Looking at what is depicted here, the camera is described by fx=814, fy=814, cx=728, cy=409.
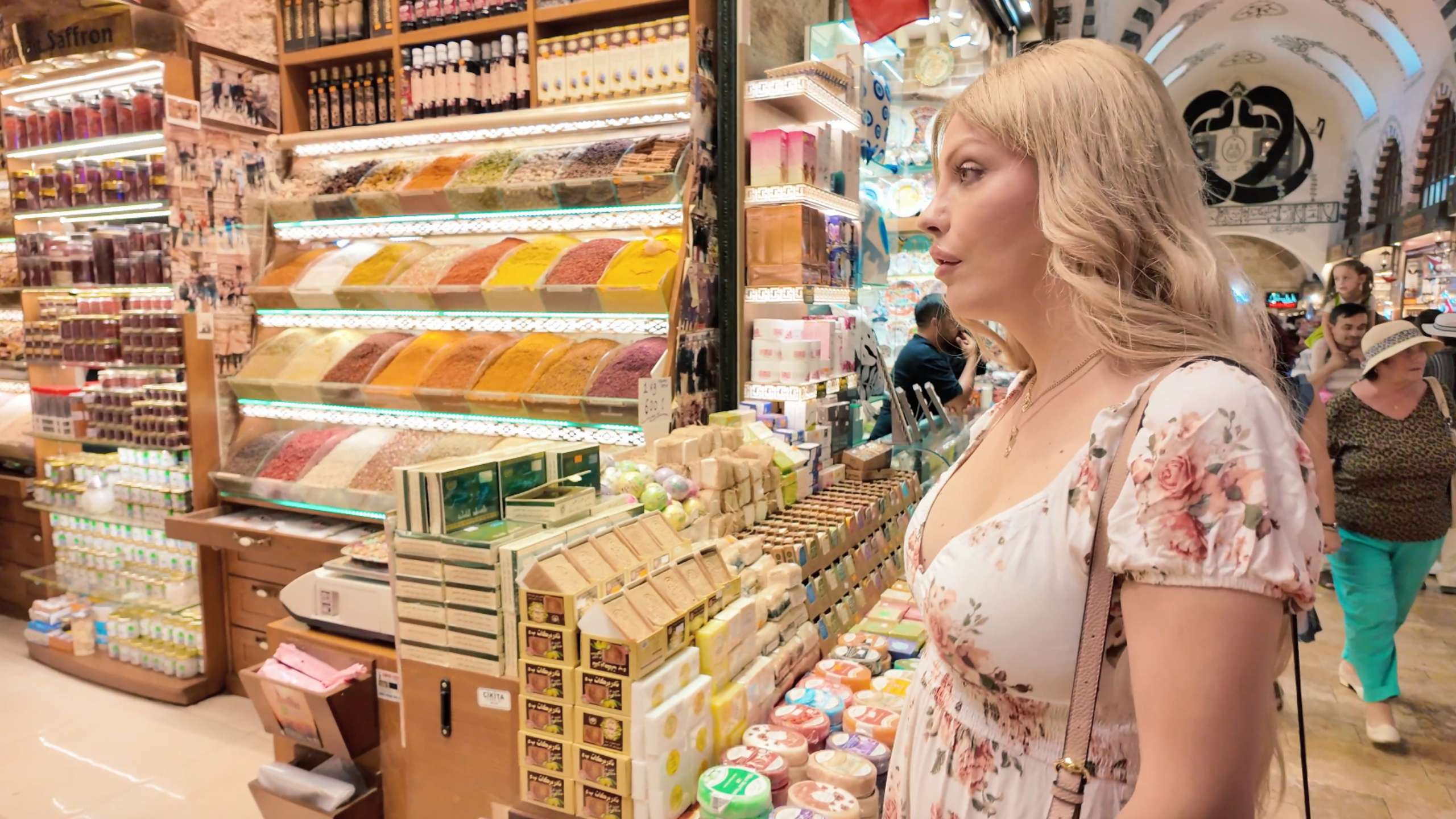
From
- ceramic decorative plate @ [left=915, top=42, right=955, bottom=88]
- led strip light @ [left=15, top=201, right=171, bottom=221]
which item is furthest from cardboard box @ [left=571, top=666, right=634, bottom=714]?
ceramic decorative plate @ [left=915, top=42, right=955, bottom=88]

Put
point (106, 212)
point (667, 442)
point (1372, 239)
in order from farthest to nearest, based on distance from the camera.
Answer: point (1372, 239)
point (106, 212)
point (667, 442)

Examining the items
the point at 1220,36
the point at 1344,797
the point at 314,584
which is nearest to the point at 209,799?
the point at 314,584

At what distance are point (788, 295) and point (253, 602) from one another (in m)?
3.14

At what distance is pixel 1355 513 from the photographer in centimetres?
366

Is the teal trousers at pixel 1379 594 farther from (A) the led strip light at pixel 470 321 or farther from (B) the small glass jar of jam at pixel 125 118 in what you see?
(B) the small glass jar of jam at pixel 125 118

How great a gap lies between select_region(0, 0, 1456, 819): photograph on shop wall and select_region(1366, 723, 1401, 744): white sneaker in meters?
0.01

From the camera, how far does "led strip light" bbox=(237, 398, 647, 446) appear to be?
3.43 metres

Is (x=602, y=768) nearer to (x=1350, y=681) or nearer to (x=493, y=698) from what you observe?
(x=493, y=698)

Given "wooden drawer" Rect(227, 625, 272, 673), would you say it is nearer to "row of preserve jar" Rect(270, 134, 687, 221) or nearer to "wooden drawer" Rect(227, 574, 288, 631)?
"wooden drawer" Rect(227, 574, 288, 631)

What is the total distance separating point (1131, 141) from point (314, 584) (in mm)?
2389

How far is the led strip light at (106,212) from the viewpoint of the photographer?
14.0 ft

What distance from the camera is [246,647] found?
4.20m

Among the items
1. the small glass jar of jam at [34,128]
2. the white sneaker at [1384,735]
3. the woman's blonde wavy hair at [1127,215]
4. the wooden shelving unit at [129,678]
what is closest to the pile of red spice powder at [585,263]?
the woman's blonde wavy hair at [1127,215]

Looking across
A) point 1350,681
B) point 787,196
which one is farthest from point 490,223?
point 1350,681
